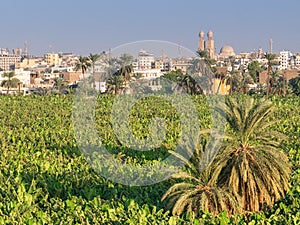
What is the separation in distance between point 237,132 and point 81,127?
19073 mm

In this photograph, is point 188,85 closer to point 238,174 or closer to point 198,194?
point 238,174

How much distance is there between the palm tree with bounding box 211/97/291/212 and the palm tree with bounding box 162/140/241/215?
30cm

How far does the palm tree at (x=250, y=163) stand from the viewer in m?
16.2

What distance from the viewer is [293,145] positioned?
27406 millimetres

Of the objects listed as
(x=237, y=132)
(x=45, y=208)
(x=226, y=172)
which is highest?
(x=237, y=132)

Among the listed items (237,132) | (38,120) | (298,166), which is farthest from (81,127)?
(237,132)

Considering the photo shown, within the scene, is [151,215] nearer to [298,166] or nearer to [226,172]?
[226,172]

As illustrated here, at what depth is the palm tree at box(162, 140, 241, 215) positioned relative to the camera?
1546 cm

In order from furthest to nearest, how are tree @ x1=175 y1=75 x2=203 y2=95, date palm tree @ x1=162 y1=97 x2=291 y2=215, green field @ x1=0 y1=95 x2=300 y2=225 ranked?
tree @ x1=175 y1=75 x2=203 y2=95, date palm tree @ x1=162 y1=97 x2=291 y2=215, green field @ x1=0 y1=95 x2=300 y2=225

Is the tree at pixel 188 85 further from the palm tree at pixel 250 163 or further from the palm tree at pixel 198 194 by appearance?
the palm tree at pixel 198 194

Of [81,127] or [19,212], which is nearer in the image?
[19,212]

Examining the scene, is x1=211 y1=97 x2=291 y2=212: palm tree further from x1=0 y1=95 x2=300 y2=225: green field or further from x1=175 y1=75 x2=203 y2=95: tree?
x1=175 y1=75 x2=203 y2=95: tree

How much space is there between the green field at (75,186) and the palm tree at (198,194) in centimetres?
30

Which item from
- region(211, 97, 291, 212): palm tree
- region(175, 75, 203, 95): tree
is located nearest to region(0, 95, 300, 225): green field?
region(211, 97, 291, 212): palm tree
